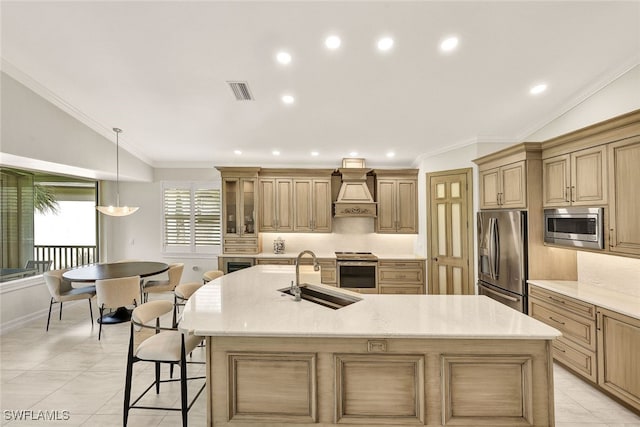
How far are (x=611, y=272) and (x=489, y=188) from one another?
1526 millimetres

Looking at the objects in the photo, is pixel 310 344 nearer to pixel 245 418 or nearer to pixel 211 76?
pixel 245 418

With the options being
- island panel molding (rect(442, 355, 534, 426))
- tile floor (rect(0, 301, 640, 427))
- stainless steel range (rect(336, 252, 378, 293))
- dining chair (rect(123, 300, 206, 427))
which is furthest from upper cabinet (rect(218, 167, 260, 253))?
island panel molding (rect(442, 355, 534, 426))

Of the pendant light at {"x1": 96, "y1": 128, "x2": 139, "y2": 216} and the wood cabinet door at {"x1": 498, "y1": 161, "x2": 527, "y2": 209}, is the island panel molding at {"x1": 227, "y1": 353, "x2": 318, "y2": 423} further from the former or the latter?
the pendant light at {"x1": 96, "y1": 128, "x2": 139, "y2": 216}

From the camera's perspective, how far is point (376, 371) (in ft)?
5.90

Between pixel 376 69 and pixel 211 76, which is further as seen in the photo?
pixel 211 76

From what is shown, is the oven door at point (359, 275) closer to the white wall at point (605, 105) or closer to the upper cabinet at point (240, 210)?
the upper cabinet at point (240, 210)

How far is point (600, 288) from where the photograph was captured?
2986mm

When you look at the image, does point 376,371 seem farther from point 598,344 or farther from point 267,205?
point 267,205

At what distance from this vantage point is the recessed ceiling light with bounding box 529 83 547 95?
10.5 ft

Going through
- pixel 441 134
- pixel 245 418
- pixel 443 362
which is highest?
pixel 441 134

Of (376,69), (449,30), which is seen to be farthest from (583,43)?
(376,69)

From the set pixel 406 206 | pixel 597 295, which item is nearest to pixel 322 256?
pixel 406 206

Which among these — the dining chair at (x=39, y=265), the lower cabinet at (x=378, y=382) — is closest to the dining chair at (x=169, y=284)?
the dining chair at (x=39, y=265)

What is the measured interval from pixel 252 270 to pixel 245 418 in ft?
6.27
